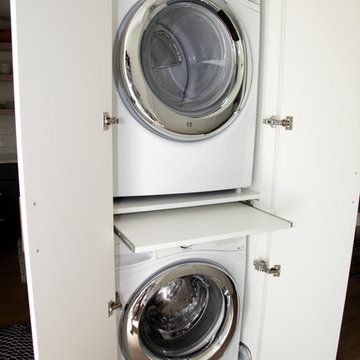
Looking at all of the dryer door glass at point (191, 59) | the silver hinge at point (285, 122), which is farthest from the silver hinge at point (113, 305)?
the silver hinge at point (285, 122)

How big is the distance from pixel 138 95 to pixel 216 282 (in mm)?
871

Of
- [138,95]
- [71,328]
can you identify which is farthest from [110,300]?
[138,95]

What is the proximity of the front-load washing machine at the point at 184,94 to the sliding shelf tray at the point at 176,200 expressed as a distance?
0.14ft

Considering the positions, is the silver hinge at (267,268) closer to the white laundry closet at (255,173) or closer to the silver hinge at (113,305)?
the white laundry closet at (255,173)

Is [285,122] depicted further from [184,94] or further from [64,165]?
[64,165]

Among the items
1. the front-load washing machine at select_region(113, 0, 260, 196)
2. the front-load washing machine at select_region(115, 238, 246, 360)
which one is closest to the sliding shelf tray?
the front-load washing machine at select_region(113, 0, 260, 196)

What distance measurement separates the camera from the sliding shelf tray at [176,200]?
132 centimetres

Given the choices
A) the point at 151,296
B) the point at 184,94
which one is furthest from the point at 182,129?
the point at 151,296

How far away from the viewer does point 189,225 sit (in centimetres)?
133

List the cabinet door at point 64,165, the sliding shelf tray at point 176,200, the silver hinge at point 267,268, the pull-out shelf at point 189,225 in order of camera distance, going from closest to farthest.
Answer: the cabinet door at point 64,165 → the pull-out shelf at point 189,225 → the sliding shelf tray at point 176,200 → the silver hinge at point 267,268

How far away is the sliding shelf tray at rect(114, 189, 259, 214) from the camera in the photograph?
132 cm

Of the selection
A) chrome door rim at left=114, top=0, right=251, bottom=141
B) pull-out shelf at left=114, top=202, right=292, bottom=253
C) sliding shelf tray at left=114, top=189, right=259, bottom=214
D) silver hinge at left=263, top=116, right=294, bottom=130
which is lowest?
pull-out shelf at left=114, top=202, right=292, bottom=253

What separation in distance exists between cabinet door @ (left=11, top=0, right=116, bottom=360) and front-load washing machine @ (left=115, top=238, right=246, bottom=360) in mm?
179

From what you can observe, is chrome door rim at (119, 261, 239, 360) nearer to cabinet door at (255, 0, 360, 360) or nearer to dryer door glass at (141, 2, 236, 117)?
cabinet door at (255, 0, 360, 360)
